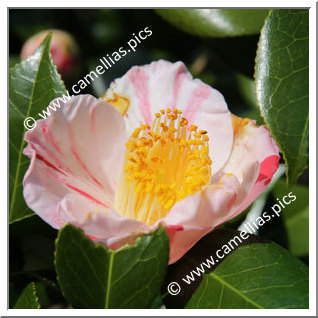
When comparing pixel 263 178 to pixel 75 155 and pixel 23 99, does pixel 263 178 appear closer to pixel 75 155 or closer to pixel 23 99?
pixel 75 155

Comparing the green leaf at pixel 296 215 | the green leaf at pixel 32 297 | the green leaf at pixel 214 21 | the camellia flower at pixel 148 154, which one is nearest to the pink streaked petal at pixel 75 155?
the camellia flower at pixel 148 154

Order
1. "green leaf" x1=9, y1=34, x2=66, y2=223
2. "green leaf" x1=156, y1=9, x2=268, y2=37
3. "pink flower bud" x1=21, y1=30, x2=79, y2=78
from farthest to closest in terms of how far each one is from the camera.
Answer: "pink flower bud" x1=21, y1=30, x2=79, y2=78, "green leaf" x1=156, y1=9, x2=268, y2=37, "green leaf" x1=9, y1=34, x2=66, y2=223

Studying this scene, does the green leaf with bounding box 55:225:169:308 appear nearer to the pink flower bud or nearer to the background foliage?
the background foliage

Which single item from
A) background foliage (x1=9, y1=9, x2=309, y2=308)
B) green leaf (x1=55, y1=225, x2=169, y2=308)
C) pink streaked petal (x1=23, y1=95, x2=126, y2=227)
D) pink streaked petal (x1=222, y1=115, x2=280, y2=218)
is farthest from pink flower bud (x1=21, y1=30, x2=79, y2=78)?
green leaf (x1=55, y1=225, x2=169, y2=308)

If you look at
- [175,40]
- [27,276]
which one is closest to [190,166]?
[27,276]

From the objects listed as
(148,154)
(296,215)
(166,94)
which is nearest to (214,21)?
(166,94)

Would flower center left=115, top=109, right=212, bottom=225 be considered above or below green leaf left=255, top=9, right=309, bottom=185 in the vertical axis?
below
